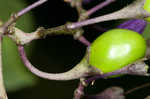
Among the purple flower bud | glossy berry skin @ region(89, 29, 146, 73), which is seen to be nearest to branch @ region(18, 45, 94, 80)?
glossy berry skin @ region(89, 29, 146, 73)

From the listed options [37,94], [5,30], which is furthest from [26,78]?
[5,30]

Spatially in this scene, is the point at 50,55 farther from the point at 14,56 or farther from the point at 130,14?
the point at 130,14

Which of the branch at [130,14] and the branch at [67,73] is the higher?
the branch at [130,14]

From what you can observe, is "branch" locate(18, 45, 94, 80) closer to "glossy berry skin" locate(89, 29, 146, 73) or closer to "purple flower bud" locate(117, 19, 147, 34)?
"glossy berry skin" locate(89, 29, 146, 73)

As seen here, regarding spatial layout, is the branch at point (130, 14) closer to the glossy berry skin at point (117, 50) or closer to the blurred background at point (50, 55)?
the glossy berry skin at point (117, 50)

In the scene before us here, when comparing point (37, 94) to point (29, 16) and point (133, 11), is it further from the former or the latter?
point (133, 11)

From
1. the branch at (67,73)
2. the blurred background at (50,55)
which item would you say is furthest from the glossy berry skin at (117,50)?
the blurred background at (50,55)
